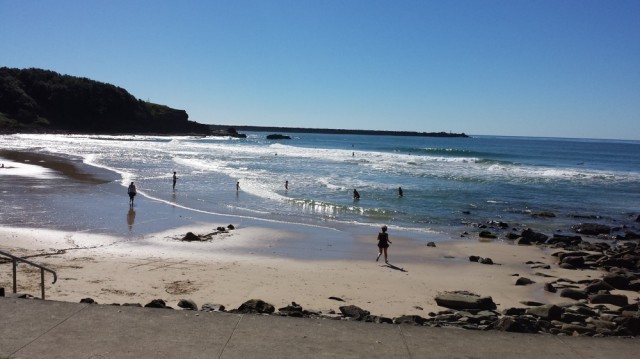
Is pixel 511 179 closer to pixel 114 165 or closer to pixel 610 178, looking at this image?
pixel 610 178

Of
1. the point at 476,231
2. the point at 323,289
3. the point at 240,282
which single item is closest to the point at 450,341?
the point at 323,289

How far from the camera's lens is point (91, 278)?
1263cm

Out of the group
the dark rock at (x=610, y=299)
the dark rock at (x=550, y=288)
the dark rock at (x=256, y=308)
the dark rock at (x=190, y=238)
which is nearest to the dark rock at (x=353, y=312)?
the dark rock at (x=256, y=308)

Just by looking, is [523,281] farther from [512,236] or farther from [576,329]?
[512,236]

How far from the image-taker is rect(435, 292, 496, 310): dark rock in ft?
37.7

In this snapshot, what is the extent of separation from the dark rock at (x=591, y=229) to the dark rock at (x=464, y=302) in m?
15.2

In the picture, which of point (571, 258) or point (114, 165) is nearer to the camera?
point (571, 258)

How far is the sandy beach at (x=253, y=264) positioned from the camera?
12.0 metres

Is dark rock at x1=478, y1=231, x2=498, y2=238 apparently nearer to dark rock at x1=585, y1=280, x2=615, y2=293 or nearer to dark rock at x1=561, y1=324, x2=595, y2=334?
dark rock at x1=585, y1=280, x2=615, y2=293

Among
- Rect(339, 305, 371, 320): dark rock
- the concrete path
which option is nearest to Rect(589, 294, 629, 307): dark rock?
Rect(339, 305, 371, 320): dark rock

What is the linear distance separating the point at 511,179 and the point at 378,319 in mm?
44074

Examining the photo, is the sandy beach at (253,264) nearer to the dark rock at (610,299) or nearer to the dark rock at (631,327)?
the dark rock at (610,299)

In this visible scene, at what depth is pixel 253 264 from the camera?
607 inches

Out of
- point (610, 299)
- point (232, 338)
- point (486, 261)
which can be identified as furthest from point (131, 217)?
point (232, 338)
